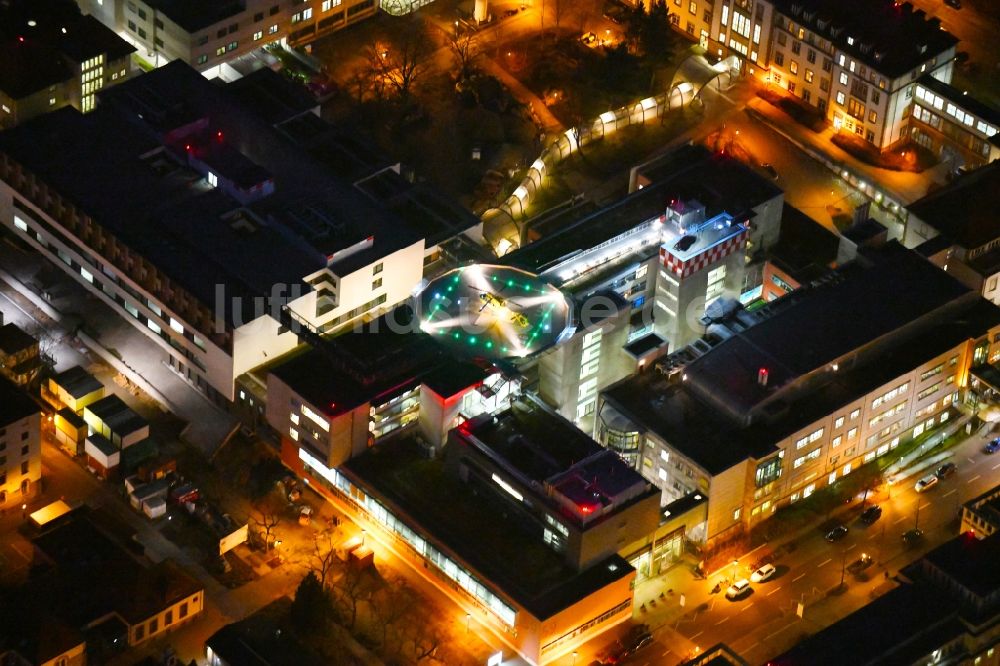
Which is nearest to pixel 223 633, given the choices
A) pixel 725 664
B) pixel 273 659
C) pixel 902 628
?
pixel 273 659

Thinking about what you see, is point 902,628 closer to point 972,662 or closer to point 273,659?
point 972,662

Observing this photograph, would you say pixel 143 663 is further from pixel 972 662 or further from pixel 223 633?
pixel 972 662

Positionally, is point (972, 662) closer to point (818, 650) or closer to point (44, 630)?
point (818, 650)

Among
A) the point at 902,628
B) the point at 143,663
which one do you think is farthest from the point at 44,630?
the point at 902,628

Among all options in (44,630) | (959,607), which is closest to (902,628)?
(959,607)

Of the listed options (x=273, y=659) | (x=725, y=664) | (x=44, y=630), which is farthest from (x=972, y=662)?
(x=44, y=630)
